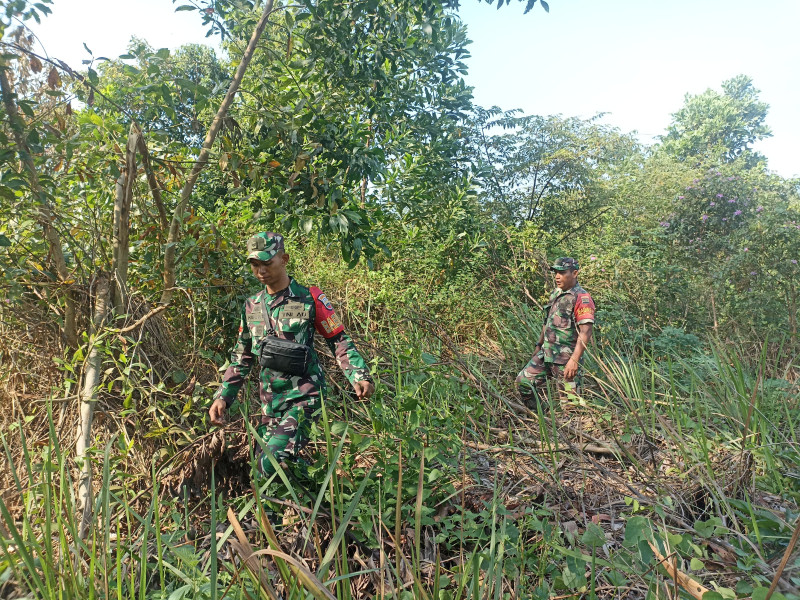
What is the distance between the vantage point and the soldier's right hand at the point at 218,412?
2.95 m

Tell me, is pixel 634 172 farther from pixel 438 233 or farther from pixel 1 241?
pixel 1 241

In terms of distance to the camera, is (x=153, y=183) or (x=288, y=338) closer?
(x=288, y=338)

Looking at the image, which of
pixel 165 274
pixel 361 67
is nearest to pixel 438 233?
pixel 361 67

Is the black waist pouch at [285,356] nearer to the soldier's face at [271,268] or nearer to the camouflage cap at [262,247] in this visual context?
the soldier's face at [271,268]

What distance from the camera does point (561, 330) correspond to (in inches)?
179

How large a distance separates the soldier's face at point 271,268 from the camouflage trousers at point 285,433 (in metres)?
0.71

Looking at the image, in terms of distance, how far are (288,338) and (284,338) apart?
0.07 feet

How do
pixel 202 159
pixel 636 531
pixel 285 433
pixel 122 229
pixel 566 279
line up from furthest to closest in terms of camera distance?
pixel 566 279 < pixel 202 159 < pixel 122 229 < pixel 285 433 < pixel 636 531

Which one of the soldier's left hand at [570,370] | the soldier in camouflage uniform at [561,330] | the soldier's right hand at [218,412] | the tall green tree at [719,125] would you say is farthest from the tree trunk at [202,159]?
the tall green tree at [719,125]

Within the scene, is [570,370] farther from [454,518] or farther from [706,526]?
[454,518]

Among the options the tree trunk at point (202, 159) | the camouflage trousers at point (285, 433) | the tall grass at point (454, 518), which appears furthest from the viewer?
the tree trunk at point (202, 159)

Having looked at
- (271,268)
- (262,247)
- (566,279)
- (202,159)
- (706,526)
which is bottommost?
(706,526)

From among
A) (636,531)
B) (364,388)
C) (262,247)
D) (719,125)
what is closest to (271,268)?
(262,247)

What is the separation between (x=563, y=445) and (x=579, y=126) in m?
8.02
